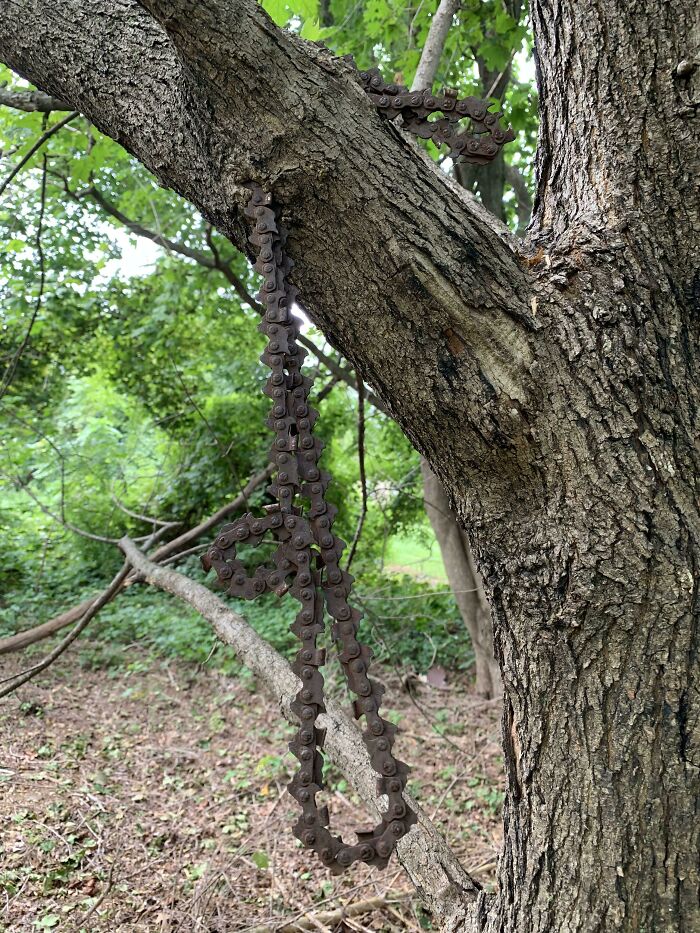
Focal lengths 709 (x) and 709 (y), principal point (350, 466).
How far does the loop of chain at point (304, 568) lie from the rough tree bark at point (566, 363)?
0.35 ft

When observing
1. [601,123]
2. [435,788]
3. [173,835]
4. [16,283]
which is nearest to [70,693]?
[173,835]

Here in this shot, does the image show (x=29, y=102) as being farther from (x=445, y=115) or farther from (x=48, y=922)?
(x=48, y=922)

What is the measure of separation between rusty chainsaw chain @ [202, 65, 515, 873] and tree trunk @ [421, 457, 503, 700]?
3982 mm

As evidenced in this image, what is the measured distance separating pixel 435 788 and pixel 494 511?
3.25m

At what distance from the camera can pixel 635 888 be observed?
57.6 inches

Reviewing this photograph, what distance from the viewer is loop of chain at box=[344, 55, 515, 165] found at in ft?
5.02

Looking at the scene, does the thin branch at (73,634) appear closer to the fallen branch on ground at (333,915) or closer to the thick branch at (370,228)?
the fallen branch on ground at (333,915)

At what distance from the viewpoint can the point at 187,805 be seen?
13.1 feet

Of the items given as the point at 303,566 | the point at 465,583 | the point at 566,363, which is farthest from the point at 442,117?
the point at 465,583

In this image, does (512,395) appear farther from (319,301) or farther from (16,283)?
(16,283)

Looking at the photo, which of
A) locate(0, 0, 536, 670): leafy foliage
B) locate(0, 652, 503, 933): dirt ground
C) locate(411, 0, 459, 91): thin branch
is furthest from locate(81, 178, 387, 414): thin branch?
locate(0, 652, 503, 933): dirt ground

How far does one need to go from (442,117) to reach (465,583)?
14.8ft

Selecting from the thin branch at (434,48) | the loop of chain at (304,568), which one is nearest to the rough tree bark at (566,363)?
the loop of chain at (304,568)

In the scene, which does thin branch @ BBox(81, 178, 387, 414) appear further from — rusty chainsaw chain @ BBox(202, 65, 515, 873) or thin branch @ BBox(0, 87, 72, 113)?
rusty chainsaw chain @ BBox(202, 65, 515, 873)
